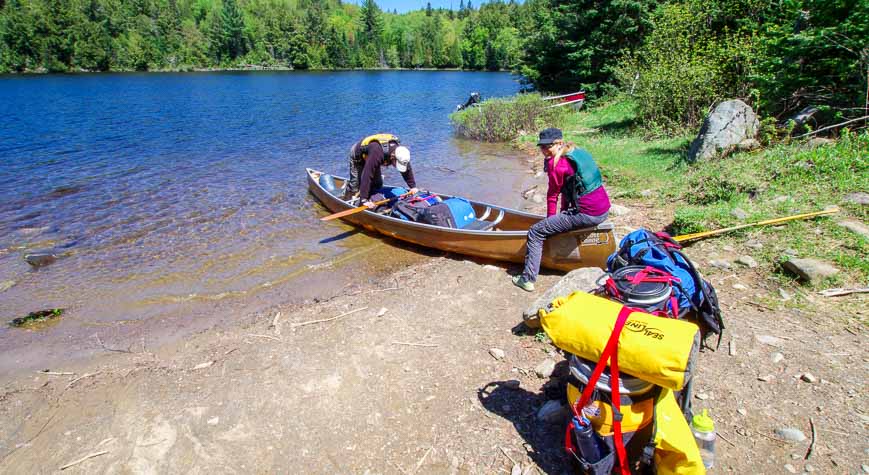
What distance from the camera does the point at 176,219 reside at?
1091 cm

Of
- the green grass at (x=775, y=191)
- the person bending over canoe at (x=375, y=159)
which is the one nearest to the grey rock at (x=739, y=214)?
the green grass at (x=775, y=191)

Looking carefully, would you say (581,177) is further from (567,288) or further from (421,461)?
(421,461)

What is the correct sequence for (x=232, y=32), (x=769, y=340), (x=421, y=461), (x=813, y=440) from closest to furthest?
(x=813, y=440)
(x=421, y=461)
(x=769, y=340)
(x=232, y=32)

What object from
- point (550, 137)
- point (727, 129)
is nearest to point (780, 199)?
point (727, 129)

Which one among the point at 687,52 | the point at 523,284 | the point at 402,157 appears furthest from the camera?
the point at 687,52

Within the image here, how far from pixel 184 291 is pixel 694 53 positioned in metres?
14.1

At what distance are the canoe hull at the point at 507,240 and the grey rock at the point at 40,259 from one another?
5.80m

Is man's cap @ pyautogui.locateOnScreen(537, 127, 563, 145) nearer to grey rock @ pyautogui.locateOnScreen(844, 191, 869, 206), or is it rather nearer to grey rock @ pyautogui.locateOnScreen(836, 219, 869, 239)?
grey rock @ pyautogui.locateOnScreen(836, 219, 869, 239)

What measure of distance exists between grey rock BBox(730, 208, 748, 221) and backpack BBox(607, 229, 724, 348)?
337 cm

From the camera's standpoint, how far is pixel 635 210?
8.86 meters

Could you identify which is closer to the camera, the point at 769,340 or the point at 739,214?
the point at 769,340

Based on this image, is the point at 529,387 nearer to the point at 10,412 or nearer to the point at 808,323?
the point at 808,323

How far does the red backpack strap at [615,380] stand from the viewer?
2.75 m

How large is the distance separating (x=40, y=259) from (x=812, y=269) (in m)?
12.4
